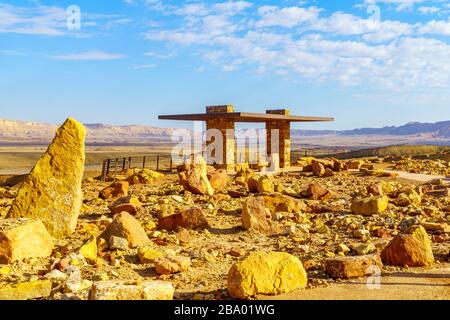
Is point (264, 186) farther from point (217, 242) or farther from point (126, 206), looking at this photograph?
point (217, 242)

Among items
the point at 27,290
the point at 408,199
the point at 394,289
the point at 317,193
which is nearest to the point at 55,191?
the point at 27,290

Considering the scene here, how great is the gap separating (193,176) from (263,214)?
15.1ft

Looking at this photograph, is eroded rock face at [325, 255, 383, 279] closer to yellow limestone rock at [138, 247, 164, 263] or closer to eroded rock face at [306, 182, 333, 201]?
yellow limestone rock at [138, 247, 164, 263]

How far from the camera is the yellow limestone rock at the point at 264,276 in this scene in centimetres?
620

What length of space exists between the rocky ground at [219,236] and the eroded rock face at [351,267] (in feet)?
0.05

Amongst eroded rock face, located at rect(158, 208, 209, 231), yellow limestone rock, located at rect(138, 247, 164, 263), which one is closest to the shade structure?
eroded rock face, located at rect(158, 208, 209, 231)

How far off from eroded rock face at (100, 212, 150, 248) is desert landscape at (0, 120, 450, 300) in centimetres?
2

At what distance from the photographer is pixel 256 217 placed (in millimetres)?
10727

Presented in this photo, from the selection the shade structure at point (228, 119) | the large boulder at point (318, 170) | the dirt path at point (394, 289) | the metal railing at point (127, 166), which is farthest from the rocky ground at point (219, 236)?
the metal railing at point (127, 166)

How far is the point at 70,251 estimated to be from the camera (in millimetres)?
8391

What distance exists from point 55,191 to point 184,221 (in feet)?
8.72

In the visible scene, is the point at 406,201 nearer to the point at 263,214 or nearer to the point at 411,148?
the point at 263,214

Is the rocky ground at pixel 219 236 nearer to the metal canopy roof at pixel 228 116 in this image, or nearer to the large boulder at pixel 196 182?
the large boulder at pixel 196 182
